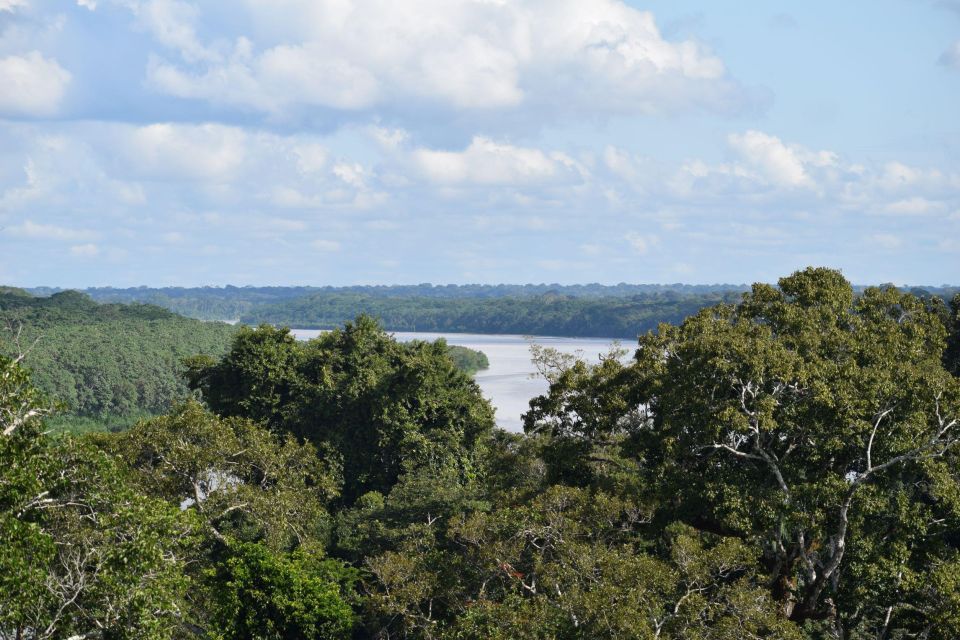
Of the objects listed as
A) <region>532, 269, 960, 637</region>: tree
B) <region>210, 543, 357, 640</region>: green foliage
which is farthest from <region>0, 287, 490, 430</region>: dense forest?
<region>532, 269, 960, 637</region>: tree

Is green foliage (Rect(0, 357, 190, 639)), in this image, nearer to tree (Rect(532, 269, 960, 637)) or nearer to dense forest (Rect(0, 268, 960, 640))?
dense forest (Rect(0, 268, 960, 640))

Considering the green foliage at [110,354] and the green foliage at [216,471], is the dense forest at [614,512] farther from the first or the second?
the green foliage at [110,354]

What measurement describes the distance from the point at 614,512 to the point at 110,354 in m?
79.5

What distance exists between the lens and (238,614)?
23797 millimetres

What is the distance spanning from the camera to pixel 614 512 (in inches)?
785

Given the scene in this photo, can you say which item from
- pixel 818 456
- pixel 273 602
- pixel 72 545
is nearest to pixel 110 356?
pixel 273 602

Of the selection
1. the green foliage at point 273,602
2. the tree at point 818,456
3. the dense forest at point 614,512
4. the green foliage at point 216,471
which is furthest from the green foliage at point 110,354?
the tree at point 818,456

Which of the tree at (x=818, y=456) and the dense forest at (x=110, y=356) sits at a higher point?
the tree at (x=818, y=456)

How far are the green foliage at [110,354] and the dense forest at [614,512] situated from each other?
42729mm

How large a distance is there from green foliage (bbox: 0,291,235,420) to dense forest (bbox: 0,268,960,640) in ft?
140

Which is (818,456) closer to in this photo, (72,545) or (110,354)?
(72,545)

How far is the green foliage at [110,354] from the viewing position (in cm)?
8200

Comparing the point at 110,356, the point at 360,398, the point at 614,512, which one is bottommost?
the point at 110,356

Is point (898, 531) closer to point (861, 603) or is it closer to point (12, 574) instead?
point (861, 603)
